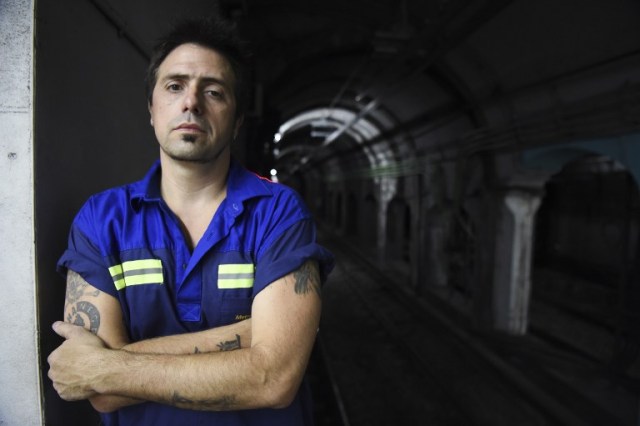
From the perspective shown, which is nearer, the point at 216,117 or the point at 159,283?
the point at 159,283

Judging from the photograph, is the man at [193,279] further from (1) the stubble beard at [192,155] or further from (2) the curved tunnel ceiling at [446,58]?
(2) the curved tunnel ceiling at [446,58]

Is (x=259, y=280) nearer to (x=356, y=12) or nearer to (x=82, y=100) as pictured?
(x=82, y=100)

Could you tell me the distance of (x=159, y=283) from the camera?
1830 millimetres

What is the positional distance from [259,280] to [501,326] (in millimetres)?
7749

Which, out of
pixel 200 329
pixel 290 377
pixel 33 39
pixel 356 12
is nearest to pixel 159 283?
pixel 200 329

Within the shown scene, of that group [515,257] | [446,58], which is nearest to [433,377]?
[515,257]

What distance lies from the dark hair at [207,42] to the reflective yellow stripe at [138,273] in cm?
94

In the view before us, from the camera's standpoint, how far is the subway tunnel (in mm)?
2055

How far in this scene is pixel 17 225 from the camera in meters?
1.62

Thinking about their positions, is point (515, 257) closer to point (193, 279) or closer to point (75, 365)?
point (193, 279)

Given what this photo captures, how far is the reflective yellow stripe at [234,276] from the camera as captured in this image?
187cm

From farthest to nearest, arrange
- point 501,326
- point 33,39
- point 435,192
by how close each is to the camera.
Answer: point 435,192
point 501,326
point 33,39

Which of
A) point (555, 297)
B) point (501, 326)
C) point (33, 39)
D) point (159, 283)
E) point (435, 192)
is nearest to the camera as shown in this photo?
point (33, 39)

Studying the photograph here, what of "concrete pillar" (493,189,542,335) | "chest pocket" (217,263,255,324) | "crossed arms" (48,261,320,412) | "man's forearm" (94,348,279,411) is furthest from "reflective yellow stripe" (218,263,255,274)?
"concrete pillar" (493,189,542,335)
